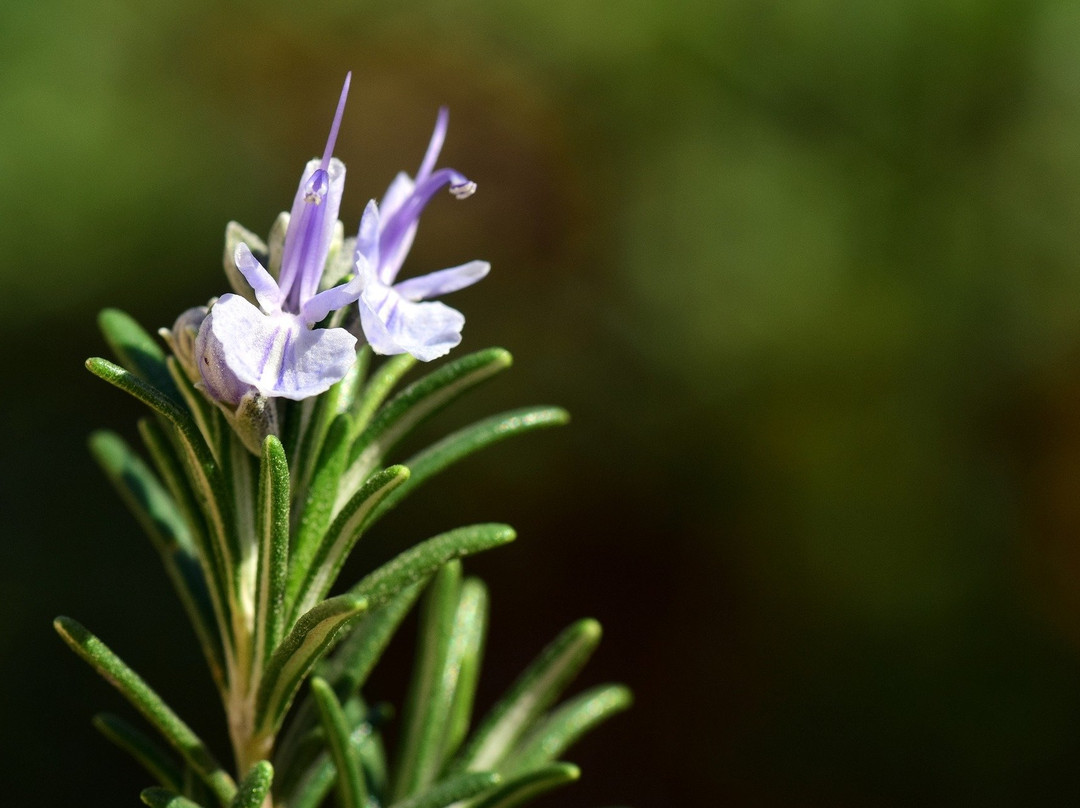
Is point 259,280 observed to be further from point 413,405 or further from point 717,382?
point 717,382

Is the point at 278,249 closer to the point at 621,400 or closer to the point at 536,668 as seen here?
the point at 536,668

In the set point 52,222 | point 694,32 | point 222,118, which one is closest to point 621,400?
point 694,32

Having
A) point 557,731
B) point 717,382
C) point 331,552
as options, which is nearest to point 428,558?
point 331,552

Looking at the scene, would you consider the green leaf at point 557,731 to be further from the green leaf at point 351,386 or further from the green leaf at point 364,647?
the green leaf at point 351,386

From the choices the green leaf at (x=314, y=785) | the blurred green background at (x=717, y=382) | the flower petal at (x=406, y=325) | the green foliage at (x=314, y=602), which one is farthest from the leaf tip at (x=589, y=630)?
the blurred green background at (x=717, y=382)

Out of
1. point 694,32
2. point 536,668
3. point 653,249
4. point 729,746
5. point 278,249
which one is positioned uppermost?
point 694,32

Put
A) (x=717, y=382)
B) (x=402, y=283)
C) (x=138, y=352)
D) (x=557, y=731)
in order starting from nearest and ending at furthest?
(x=402, y=283) → (x=138, y=352) → (x=557, y=731) → (x=717, y=382)
